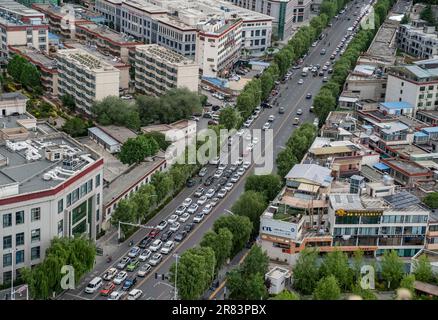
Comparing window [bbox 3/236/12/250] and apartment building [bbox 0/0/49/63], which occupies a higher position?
apartment building [bbox 0/0/49/63]

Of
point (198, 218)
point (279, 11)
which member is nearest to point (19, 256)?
point (198, 218)

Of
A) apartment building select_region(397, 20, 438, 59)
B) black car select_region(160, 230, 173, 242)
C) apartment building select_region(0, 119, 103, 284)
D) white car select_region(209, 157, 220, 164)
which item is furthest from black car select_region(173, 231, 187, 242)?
apartment building select_region(397, 20, 438, 59)

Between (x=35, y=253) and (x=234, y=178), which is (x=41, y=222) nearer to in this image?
(x=35, y=253)

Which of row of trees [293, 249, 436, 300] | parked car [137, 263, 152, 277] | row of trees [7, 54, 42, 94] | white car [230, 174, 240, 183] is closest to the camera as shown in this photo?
row of trees [293, 249, 436, 300]

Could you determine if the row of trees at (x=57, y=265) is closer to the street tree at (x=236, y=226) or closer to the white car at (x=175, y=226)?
the street tree at (x=236, y=226)

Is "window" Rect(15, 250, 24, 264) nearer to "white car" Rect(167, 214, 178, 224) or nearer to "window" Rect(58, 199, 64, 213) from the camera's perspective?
"window" Rect(58, 199, 64, 213)

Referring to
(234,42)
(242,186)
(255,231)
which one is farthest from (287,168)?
(234,42)
